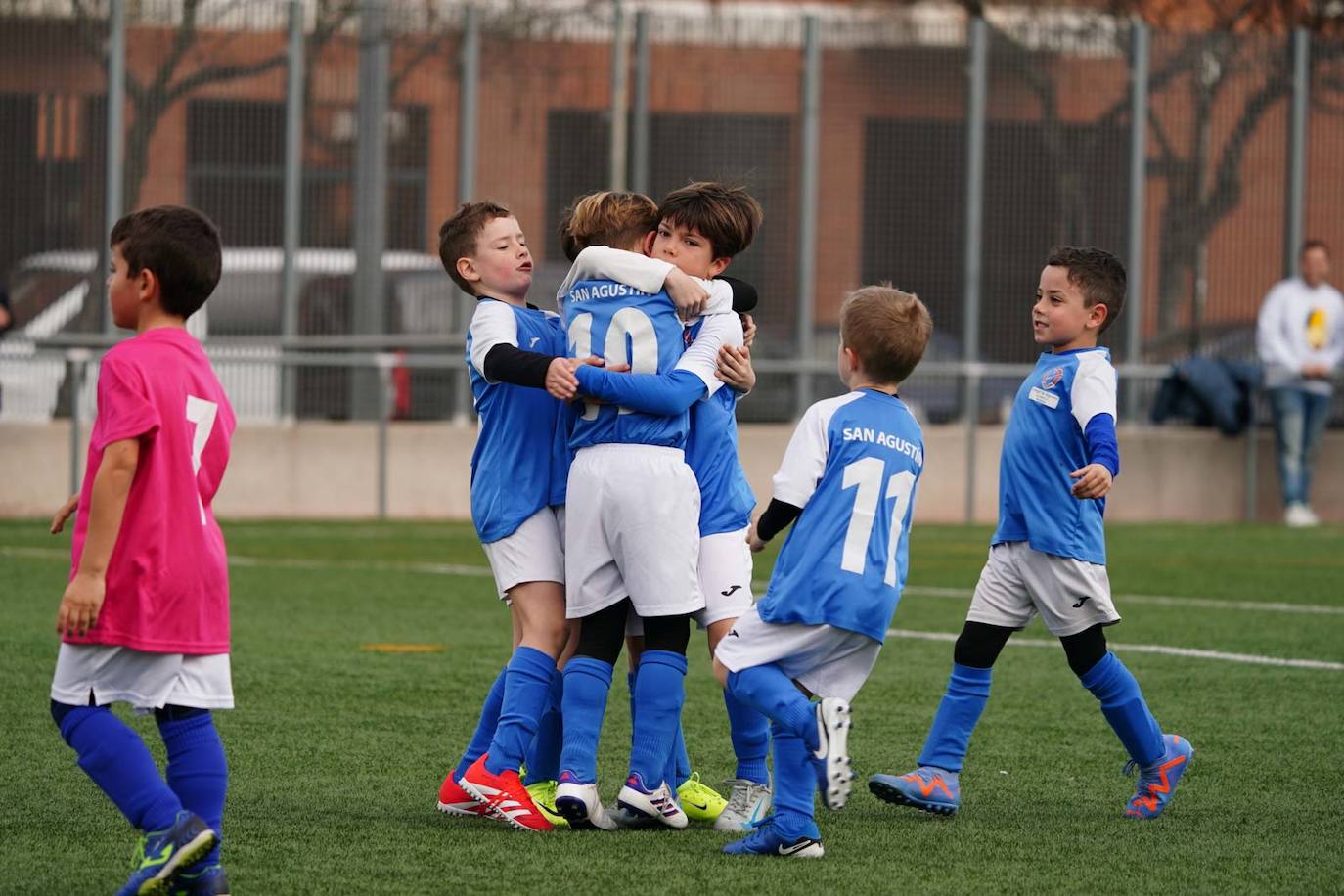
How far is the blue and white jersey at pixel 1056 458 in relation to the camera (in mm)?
5691

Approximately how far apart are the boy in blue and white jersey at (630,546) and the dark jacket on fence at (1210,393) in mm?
13118

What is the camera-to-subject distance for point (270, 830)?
16.8 ft

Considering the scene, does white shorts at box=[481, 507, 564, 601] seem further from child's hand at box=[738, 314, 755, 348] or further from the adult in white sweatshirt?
the adult in white sweatshirt

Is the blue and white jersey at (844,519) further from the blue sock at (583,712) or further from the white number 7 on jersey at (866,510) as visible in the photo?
the blue sock at (583,712)

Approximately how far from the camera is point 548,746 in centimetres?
563

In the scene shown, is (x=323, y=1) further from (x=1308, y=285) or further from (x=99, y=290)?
(x=1308, y=285)

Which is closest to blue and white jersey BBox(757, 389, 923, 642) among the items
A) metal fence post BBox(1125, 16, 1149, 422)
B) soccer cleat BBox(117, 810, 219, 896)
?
soccer cleat BBox(117, 810, 219, 896)

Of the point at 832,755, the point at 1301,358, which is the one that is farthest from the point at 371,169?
the point at 832,755

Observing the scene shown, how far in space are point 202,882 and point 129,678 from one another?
0.43 metres

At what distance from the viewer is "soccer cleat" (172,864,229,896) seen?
4.25 m

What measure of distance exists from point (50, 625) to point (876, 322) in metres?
5.23

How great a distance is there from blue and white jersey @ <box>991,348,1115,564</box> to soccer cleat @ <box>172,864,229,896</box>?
7.82 feet

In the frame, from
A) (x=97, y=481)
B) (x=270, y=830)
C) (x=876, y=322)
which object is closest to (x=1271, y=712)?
(x=876, y=322)

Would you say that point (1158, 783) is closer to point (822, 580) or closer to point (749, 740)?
point (749, 740)
